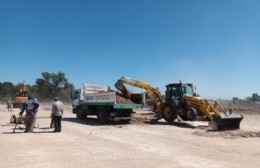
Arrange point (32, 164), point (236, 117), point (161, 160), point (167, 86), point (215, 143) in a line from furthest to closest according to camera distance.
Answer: point (167, 86)
point (236, 117)
point (215, 143)
point (161, 160)
point (32, 164)

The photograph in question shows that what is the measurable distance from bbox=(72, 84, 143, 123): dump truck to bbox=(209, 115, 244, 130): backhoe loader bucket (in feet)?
17.8

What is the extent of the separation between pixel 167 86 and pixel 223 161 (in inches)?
557

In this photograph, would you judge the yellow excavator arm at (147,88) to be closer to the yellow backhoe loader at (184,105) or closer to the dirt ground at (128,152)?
the yellow backhoe loader at (184,105)

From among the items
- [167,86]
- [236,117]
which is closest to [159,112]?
[167,86]

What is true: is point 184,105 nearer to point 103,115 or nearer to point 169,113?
point 169,113

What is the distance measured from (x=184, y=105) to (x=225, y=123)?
158 inches

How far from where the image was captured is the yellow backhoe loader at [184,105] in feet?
64.1

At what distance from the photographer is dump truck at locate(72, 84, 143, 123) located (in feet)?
71.8

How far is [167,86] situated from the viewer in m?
24.0

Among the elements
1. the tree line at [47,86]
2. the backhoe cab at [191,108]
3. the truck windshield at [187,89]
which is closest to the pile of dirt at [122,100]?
the backhoe cab at [191,108]

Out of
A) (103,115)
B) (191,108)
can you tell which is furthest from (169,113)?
(103,115)

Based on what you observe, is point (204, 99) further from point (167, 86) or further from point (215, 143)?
point (215, 143)

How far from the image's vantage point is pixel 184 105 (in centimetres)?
2291

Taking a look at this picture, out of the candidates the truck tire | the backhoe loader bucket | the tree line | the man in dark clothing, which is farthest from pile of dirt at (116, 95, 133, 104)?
the tree line
